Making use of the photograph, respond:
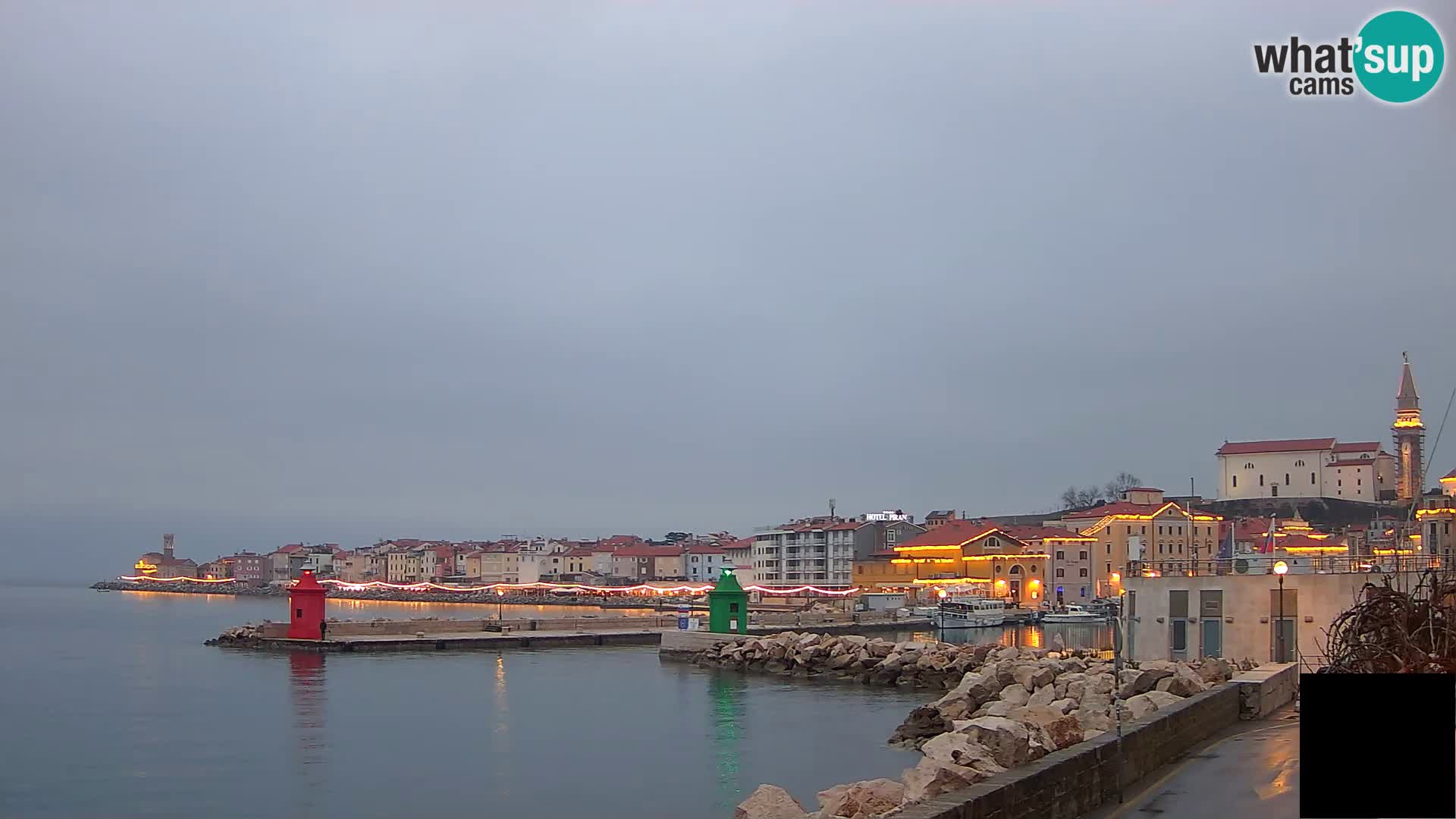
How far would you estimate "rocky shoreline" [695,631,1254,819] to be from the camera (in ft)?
43.2

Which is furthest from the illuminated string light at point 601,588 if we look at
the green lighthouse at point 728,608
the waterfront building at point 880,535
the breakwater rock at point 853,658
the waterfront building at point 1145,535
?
the breakwater rock at point 853,658

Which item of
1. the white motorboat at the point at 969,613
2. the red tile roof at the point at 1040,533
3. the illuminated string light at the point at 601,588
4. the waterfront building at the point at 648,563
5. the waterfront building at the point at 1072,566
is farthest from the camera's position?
the waterfront building at the point at 648,563

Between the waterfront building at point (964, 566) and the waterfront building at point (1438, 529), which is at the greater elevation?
the waterfront building at point (1438, 529)

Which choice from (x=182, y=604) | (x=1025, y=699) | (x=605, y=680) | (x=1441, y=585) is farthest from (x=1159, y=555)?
(x=182, y=604)

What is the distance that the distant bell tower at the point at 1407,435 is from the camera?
126625 mm

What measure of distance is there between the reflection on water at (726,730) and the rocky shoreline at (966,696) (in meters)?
3.25

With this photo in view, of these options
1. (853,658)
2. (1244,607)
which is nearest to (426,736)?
(853,658)

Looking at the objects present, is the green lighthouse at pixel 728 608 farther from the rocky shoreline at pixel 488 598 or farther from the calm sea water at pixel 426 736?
the rocky shoreline at pixel 488 598

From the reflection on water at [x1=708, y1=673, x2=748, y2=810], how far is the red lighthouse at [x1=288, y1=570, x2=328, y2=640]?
1979 cm

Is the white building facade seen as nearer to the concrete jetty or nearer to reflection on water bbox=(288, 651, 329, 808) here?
the concrete jetty

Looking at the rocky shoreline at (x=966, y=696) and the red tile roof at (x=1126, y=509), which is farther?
the red tile roof at (x=1126, y=509)

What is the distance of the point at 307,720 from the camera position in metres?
34.0

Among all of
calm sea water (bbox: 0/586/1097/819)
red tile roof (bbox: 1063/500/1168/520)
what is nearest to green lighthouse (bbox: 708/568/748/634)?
calm sea water (bbox: 0/586/1097/819)

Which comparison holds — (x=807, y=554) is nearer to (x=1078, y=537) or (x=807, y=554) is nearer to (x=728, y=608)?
(x=1078, y=537)
